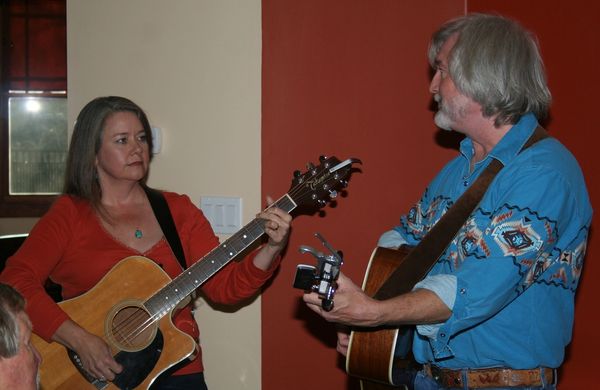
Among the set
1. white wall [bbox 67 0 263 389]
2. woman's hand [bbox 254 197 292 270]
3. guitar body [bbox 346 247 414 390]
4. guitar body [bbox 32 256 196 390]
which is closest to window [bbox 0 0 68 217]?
white wall [bbox 67 0 263 389]

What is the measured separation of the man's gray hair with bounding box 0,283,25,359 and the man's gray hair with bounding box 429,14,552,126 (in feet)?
4.18

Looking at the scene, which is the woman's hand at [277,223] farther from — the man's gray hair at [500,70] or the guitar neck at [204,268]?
the man's gray hair at [500,70]

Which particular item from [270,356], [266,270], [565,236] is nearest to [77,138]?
[266,270]

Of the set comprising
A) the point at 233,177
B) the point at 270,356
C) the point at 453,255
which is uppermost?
the point at 233,177

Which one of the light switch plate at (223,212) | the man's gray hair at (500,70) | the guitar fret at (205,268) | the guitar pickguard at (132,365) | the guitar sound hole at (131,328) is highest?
the man's gray hair at (500,70)

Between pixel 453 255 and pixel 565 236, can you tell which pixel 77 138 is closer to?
pixel 453 255

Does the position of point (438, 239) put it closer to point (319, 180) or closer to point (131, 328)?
point (319, 180)

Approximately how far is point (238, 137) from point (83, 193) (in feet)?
2.10

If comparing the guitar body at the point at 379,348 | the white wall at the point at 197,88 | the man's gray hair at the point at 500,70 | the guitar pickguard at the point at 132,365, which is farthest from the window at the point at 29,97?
the man's gray hair at the point at 500,70

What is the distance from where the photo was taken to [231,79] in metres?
2.73

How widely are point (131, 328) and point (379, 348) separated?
90cm

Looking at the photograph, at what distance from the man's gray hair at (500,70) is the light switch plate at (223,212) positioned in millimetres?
1143

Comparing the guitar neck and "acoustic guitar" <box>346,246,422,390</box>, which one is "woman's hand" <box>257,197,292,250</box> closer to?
the guitar neck

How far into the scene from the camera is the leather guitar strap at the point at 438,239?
73.9 inches
